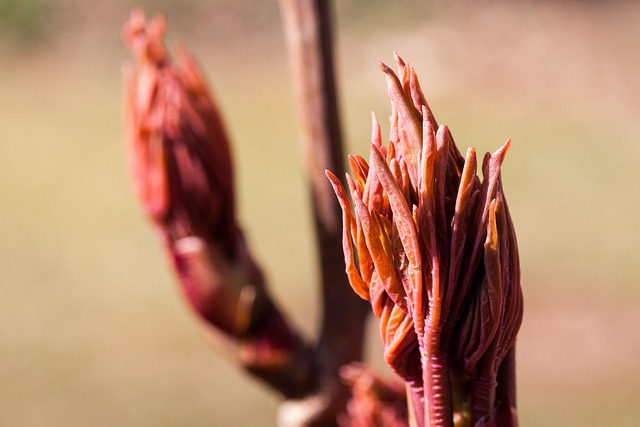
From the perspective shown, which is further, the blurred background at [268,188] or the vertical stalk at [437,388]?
the blurred background at [268,188]

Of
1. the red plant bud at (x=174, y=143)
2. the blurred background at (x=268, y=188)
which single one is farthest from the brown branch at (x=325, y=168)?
the blurred background at (x=268, y=188)

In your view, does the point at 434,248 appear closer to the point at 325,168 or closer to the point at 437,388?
the point at 437,388

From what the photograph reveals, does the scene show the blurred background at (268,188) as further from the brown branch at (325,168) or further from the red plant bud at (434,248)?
the red plant bud at (434,248)

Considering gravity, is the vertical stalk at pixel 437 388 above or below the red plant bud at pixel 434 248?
below

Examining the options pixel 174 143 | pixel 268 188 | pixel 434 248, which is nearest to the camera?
pixel 434 248

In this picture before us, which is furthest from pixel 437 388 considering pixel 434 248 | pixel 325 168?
pixel 325 168

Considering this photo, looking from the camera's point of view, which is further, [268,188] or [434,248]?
[268,188]

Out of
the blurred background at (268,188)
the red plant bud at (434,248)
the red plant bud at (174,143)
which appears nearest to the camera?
the red plant bud at (434,248)

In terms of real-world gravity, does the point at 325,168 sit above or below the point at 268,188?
above
